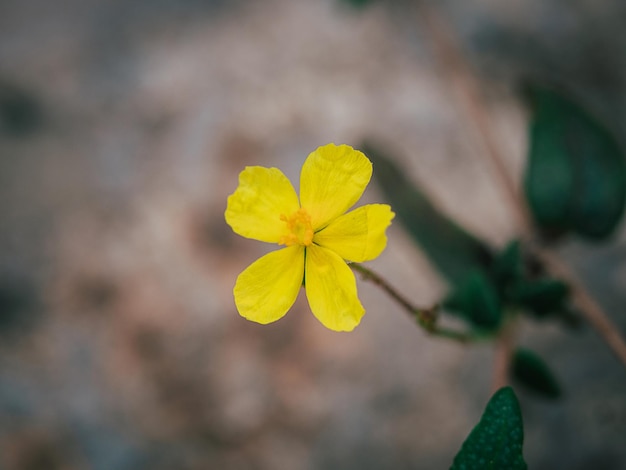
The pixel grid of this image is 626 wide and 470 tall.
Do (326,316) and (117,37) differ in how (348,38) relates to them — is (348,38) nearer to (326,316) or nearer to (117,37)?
(117,37)

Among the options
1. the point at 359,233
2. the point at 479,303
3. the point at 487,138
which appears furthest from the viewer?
the point at 487,138

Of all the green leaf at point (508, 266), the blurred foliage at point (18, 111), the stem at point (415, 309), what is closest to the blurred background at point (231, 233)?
the blurred foliage at point (18, 111)

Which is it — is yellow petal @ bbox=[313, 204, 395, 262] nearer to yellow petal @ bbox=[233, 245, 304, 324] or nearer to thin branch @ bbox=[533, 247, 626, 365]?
yellow petal @ bbox=[233, 245, 304, 324]

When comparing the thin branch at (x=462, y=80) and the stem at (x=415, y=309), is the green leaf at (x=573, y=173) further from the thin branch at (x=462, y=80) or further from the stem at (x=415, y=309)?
the stem at (x=415, y=309)

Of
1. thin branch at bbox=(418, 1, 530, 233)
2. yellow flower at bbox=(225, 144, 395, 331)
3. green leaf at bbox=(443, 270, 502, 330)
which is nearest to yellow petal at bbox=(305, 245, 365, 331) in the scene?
yellow flower at bbox=(225, 144, 395, 331)

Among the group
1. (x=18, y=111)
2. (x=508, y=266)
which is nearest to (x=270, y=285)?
(x=508, y=266)

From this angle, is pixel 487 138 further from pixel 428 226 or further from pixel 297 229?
pixel 297 229
